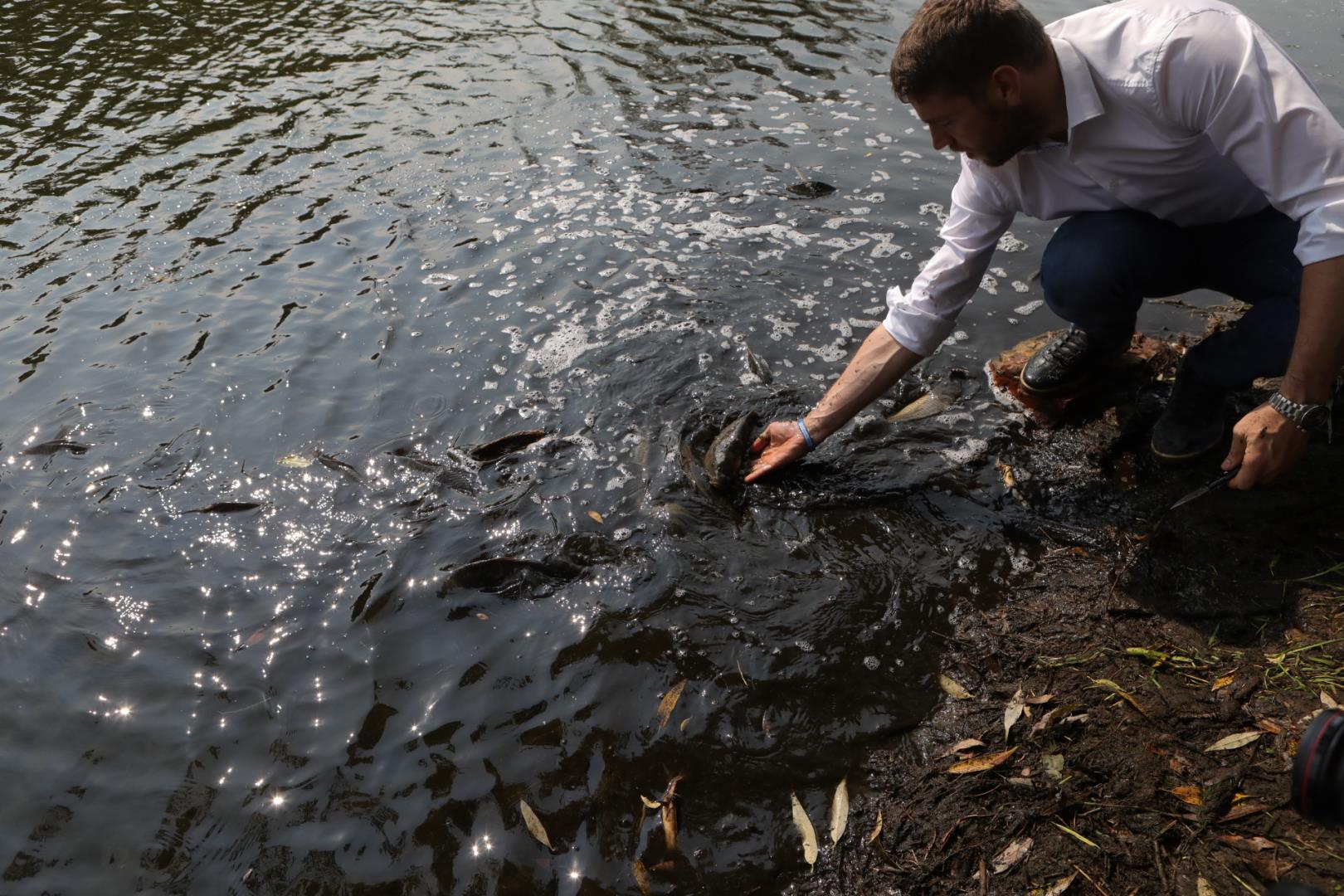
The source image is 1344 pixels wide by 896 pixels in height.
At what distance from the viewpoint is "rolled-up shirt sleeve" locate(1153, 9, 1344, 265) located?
2879 mm

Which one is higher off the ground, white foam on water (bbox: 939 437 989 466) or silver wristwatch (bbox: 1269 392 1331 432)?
silver wristwatch (bbox: 1269 392 1331 432)

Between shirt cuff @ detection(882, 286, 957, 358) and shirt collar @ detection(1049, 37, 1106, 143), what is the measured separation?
3.00 ft

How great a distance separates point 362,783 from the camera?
3234mm

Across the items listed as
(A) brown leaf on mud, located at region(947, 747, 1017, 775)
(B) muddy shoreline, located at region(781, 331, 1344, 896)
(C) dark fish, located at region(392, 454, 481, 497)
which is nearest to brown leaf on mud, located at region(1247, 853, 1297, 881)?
(B) muddy shoreline, located at region(781, 331, 1344, 896)

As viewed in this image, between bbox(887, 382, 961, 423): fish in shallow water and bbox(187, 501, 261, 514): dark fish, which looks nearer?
bbox(187, 501, 261, 514): dark fish

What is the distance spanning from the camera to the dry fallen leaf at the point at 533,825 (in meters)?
3.01

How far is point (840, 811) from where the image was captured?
3.00 metres

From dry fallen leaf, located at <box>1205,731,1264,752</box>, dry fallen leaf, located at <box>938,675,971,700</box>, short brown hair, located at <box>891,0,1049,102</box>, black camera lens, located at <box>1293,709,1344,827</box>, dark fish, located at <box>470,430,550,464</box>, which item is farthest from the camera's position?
dark fish, located at <box>470,430,550,464</box>

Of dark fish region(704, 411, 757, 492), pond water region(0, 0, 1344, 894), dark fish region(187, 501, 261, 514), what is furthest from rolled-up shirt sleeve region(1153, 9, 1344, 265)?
dark fish region(187, 501, 261, 514)

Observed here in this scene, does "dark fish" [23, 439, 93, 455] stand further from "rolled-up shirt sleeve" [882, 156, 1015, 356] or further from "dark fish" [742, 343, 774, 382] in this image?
"rolled-up shirt sleeve" [882, 156, 1015, 356]

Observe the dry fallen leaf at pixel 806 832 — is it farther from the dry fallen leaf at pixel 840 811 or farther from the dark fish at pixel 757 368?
the dark fish at pixel 757 368

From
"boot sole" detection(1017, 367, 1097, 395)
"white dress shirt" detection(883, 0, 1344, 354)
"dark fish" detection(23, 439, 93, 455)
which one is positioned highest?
"white dress shirt" detection(883, 0, 1344, 354)

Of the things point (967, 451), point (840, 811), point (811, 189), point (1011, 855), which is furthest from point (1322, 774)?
point (811, 189)

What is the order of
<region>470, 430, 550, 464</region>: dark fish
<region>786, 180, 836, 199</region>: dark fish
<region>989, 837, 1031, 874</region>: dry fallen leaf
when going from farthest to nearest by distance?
<region>786, 180, 836, 199</region>: dark fish → <region>470, 430, 550, 464</region>: dark fish → <region>989, 837, 1031, 874</region>: dry fallen leaf
